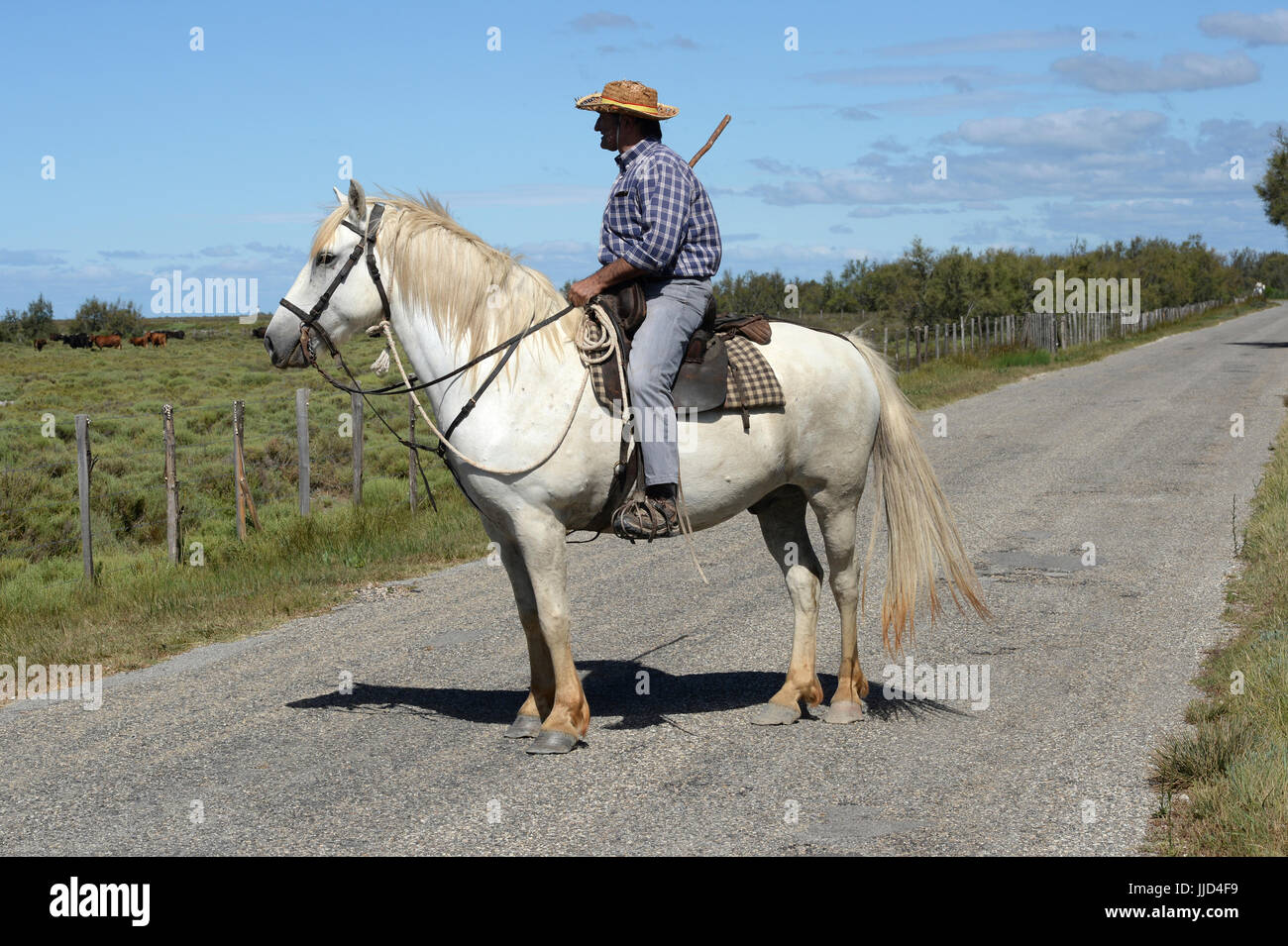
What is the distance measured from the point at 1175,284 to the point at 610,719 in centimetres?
9375

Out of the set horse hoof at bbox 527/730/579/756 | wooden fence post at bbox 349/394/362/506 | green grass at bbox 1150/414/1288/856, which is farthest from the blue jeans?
wooden fence post at bbox 349/394/362/506

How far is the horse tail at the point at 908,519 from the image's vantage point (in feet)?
22.1

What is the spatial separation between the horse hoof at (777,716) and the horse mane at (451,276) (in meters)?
2.16

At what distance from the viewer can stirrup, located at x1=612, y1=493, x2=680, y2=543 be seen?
5.98 metres

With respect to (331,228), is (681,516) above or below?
below

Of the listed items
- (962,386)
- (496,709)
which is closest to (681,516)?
(496,709)

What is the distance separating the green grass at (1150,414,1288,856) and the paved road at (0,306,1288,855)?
6.1 inches

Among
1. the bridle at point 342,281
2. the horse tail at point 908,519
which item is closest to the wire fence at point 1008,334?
the horse tail at point 908,519

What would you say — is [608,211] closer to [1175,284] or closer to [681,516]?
[681,516]

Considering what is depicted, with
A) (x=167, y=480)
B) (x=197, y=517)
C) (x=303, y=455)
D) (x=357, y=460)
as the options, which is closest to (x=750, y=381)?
(x=167, y=480)

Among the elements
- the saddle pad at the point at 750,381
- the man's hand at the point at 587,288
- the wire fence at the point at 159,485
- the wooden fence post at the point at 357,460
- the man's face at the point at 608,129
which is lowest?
the wire fence at the point at 159,485

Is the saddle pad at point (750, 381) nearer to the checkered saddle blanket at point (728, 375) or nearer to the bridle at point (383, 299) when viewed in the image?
the checkered saddle blanket at point (728, 375)

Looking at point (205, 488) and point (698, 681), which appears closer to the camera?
point (698, 681)

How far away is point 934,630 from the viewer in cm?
842
